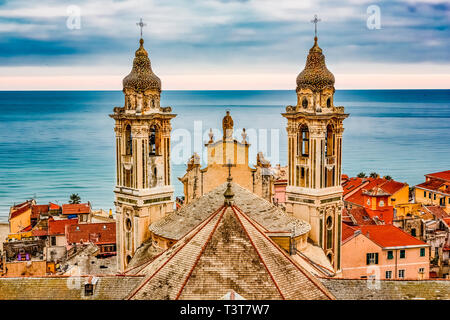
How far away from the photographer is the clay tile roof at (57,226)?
45.8 meters

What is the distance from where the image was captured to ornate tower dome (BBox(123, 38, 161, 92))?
2936 cm

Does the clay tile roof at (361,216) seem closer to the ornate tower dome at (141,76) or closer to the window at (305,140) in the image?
the window at (305,140)

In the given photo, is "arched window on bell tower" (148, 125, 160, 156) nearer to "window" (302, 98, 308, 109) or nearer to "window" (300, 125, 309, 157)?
"window" (300, 125, 309, 157)

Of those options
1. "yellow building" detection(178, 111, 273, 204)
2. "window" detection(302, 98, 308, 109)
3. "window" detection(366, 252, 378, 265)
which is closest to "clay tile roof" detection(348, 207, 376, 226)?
"window" detection(366, 252, 378, 265)

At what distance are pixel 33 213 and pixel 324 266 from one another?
34700 mm

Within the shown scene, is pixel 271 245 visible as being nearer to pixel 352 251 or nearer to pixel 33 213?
pixel 352 251

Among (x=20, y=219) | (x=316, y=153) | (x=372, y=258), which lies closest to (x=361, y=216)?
(x=372, y=258)

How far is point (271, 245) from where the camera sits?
16828 mm

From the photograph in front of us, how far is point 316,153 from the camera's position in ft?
95.5

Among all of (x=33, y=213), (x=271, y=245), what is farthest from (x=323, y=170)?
(x=33, y=213)

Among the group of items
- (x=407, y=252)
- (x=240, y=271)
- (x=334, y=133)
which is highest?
(x=334, y=133)

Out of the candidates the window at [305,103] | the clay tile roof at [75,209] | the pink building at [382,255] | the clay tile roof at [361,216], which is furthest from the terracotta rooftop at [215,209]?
the clay tile roof at [75,209]

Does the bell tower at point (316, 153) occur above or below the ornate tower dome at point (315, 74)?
below
